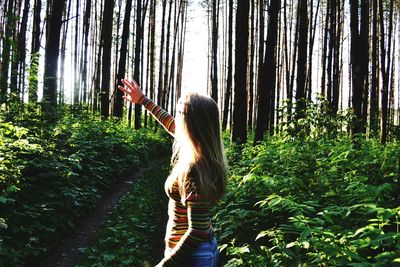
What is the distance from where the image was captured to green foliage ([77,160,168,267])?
554cm

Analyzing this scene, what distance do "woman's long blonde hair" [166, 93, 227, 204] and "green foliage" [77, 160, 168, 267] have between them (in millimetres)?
3914

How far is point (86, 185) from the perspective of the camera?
8.22m

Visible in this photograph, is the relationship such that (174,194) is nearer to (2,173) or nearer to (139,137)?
(2,173)

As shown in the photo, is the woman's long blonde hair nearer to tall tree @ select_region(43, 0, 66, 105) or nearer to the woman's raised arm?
the woman's raised arm

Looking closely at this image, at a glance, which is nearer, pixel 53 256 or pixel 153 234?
pixel 53 256

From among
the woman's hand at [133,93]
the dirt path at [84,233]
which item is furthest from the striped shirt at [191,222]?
the dirt path at [84,233]

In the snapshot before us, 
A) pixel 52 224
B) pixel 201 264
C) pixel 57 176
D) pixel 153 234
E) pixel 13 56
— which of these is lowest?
pixel 153 234

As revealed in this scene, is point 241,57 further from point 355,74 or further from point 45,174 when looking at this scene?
point 45,174

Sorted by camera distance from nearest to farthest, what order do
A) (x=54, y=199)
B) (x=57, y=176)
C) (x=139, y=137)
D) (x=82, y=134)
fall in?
(x=54, y=199) < (x=57, y=176) < (x=82, y=134) < (x=139, y=137)

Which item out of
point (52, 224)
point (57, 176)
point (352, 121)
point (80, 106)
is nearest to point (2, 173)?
point (52, 224)

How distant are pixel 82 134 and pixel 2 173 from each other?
5013 mm

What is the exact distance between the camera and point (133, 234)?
6.64 metres

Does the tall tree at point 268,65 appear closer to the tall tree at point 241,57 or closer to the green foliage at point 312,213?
the tall tree at point 241,57

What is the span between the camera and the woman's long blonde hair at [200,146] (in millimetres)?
1956
